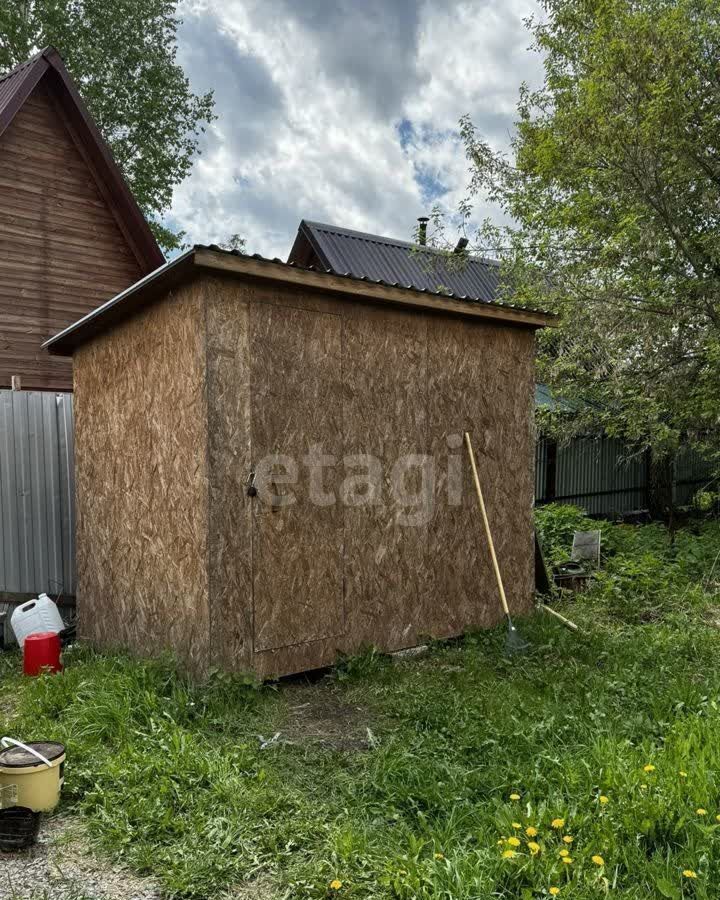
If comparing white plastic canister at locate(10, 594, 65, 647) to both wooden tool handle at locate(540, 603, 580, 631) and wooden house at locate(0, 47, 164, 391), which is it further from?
wooden house at locate(0, 47, 164, 391)

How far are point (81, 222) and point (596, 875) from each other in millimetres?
10387

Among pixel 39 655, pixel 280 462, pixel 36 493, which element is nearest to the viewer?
pixel 280 462

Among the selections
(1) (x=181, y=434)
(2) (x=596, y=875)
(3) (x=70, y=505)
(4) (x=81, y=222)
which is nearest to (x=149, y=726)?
(1) (x=181, y=434)

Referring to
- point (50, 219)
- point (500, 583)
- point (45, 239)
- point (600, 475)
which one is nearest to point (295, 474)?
point (500, 583)

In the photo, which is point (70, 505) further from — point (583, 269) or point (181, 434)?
point (583, 269)

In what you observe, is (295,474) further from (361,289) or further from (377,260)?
(377,260)

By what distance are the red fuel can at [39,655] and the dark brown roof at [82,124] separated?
23.2 feet

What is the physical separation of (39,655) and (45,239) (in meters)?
6.80

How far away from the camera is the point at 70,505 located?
6.46 m

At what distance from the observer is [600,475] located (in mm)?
13930

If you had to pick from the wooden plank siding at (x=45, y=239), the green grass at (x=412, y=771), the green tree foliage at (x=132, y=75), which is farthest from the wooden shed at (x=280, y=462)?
the green tree foliage at (x=132, y=75)

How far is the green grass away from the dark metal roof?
29.3 feet

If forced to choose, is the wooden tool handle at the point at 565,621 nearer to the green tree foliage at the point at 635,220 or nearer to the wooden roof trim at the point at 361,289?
the wooden roof trim at the point at 361,289

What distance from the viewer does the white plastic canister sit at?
567 cm
